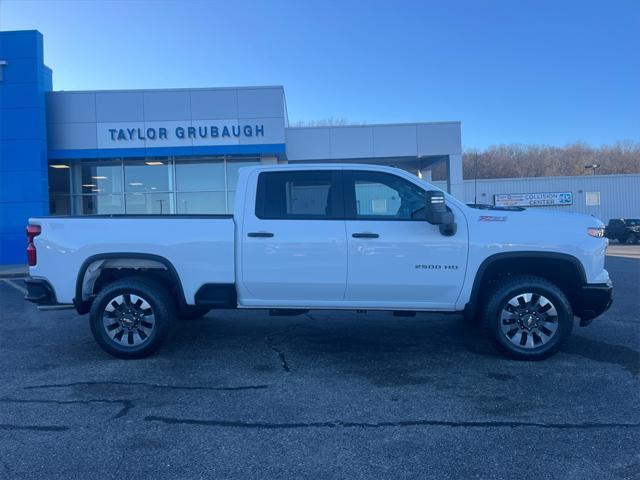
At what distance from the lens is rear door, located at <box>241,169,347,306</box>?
568 centimetres

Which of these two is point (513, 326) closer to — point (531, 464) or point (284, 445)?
point (531, 464)

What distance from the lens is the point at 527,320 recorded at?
5.63 meters

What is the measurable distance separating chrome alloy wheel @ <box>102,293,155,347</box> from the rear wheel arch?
339mm

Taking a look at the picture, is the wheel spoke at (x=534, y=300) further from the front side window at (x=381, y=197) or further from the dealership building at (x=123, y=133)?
the dealership building at (x=123, y=133)

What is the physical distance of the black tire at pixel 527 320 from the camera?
5590mm

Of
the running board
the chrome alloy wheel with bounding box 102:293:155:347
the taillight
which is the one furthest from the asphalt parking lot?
the taillight

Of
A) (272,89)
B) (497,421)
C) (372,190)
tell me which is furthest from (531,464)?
(272,89)

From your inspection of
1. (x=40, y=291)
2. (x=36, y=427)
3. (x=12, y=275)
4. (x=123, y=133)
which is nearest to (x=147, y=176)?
(x=123, y=133)

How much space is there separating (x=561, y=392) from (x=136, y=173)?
18.3m

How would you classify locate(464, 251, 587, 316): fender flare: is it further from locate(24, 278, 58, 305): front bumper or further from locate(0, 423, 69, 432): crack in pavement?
locate(24, 278, 58, 305): front bumper

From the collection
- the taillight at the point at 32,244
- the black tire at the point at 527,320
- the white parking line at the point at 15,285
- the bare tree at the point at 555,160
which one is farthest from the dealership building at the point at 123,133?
the bare tree at the point at 555,160

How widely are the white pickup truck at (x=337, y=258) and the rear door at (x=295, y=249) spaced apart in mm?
11

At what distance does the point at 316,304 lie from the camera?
5.80m

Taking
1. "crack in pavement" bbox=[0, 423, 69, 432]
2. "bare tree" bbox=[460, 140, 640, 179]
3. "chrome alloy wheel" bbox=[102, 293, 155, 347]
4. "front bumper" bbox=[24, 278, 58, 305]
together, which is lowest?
"crack in pavement" bbox=[0, 423, 69, 432]
